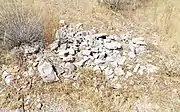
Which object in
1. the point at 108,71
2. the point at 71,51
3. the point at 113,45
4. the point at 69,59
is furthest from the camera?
the point at 113,45

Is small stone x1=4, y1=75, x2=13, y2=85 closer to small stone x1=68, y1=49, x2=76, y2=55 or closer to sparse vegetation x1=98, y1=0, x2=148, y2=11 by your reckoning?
small stone x1=68, y1=49, x2=76, y2=55

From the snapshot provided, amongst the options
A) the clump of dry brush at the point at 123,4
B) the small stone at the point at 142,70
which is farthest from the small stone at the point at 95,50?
the clump of dry brush at the point at 123,4

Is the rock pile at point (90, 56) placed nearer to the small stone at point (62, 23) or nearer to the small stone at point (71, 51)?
the small stone at point (71, 51)

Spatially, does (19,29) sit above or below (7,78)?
above

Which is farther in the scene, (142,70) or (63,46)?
(63,46)

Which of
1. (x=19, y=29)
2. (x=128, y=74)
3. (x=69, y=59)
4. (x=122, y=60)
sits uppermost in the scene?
(x=19, y=29)

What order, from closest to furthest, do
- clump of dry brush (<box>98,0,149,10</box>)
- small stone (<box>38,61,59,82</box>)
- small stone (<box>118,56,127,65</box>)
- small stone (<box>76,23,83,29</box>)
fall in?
small stone (<box>38,61,59,82</box>), small stone (<box>118,56,127,65</box>), small stone (<box>76,23,83,29</box>), clump of dry brush (<box>98,0,149,10</box>)

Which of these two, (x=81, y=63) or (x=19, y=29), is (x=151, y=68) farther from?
(x=19, y=29)

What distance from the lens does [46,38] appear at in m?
4.55

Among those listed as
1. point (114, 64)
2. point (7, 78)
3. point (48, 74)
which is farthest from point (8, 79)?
point (114, 64)

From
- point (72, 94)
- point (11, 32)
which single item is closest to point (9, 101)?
point (72, 94)

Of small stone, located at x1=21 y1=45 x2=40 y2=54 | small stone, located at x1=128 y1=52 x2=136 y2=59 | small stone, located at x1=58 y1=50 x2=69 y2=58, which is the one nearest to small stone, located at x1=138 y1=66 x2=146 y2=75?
small stone, located at x1=128 y1=52 x2=136 y2=59

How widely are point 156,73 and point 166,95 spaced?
357 millimetres

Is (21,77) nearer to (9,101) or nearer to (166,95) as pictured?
(9,101)
